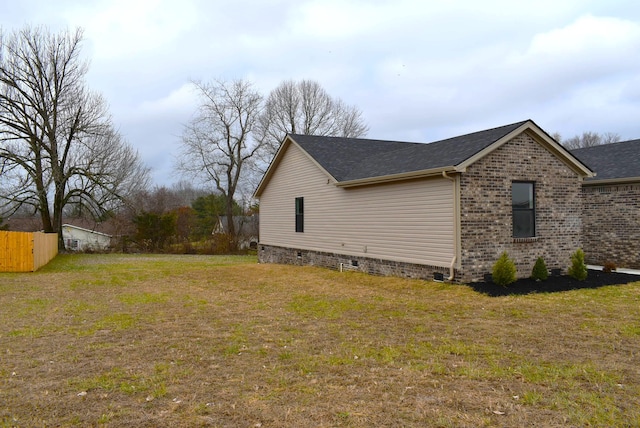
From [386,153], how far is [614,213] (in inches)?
312

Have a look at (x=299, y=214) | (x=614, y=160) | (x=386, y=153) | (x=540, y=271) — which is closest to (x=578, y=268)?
(x=540, y=271)

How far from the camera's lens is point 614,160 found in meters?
16.9

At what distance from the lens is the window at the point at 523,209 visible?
1216 cm

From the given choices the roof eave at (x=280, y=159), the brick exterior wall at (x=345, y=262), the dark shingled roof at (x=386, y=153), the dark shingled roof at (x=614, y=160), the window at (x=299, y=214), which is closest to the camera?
the dark shingled roof at (x=386, y=153)

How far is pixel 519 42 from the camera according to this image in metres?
16.5

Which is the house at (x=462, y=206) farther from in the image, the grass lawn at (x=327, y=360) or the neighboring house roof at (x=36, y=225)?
the neighboring house roof at (x=36, y=225)

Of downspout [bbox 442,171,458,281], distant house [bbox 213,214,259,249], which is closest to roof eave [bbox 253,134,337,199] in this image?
downspout [bbox 442,171,458,281]

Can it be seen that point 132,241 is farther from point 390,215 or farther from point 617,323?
point 617,323

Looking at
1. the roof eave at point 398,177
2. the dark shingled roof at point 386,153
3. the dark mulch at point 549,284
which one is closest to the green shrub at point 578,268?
the dark mulch at point 549,284

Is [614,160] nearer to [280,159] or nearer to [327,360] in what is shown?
[280,159]

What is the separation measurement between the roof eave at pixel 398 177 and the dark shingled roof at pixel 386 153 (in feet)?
0.60

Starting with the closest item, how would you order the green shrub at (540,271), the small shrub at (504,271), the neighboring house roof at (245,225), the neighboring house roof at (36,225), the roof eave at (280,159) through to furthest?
the small shrub at (504,271)
the green shrub at (540,271)
the roof eave at (280,159)
the neighboring house roof at (36,225)
the neighboring house roof at (245,225)

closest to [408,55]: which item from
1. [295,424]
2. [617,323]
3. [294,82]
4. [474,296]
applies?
[474,296]

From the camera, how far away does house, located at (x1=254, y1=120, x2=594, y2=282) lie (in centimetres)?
1146
